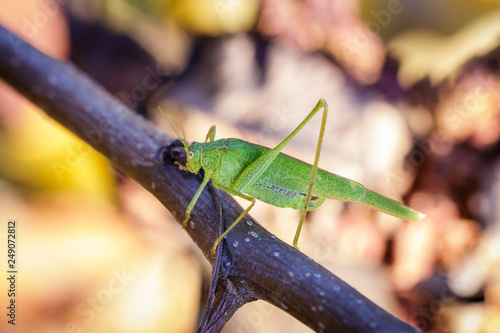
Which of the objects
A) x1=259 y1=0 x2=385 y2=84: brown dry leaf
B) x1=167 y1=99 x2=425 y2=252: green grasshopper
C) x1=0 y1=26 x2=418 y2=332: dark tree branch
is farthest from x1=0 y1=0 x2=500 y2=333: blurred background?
x1=167 y1=99 x2=425 y2=252: green grasshopper

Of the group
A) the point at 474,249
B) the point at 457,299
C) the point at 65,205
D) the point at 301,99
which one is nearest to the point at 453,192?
the point at 474,249

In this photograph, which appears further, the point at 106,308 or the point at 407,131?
the point at 407,131

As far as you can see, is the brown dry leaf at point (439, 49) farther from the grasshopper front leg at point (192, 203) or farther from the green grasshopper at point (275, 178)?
the grasshopper front leg at point (192, 203)

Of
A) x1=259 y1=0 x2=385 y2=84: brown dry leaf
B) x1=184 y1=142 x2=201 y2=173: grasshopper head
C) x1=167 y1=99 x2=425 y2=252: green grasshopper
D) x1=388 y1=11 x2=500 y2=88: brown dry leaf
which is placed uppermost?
x1=388 y1=11 x2=500 y2=88: brown dry leaf

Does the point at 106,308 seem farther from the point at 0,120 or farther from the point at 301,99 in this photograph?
the point at 301,99

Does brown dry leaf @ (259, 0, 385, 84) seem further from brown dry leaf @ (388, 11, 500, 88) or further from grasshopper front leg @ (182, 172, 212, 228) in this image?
grasshopper front leg @ (182, 172, 212, 228)

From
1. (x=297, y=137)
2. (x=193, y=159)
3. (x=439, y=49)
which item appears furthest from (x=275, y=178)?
(x=439, y=49)
